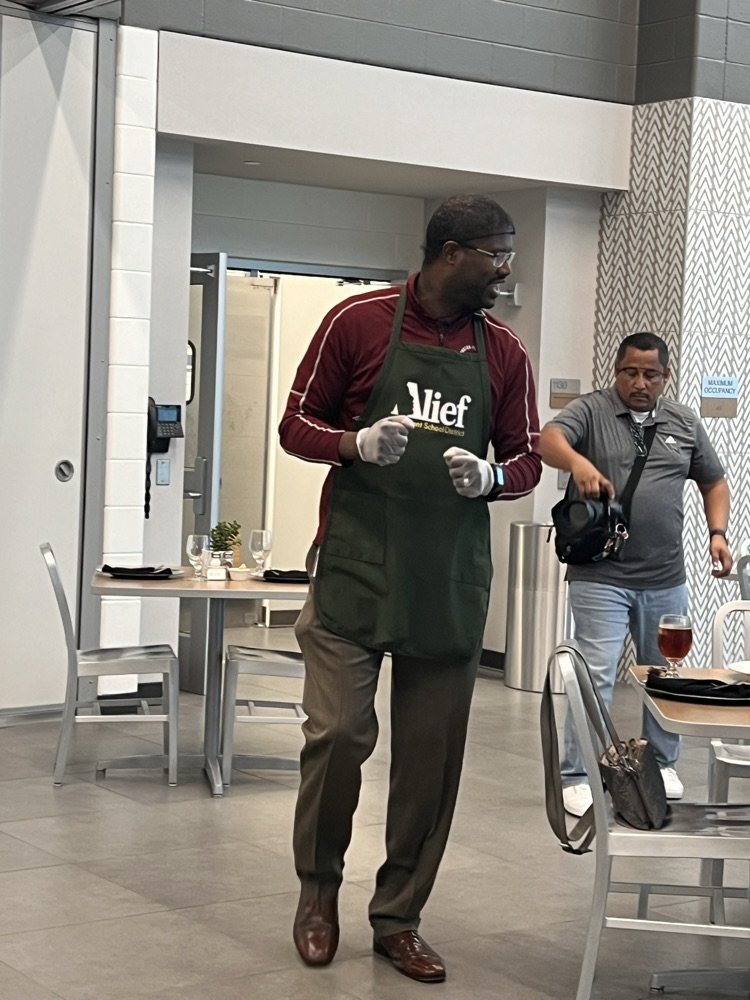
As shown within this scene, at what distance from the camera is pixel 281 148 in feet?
24.5

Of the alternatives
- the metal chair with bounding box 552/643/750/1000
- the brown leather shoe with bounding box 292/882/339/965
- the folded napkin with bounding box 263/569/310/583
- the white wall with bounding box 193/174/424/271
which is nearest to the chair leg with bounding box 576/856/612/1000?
the metal chair with bounding box 552/643/750/1000

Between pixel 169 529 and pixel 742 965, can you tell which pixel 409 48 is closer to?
pixel 169 529

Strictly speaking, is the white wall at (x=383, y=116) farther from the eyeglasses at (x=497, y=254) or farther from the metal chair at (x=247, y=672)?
the eyeglasses at (x=497, y=254)

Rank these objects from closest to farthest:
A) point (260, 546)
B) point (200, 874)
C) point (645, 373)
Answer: point (200, 874)
point (645, 373)
point (260, 546)

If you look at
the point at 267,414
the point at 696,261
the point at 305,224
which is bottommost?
the point at 267,414

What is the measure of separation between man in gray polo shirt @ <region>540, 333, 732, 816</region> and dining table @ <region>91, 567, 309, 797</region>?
1039mm

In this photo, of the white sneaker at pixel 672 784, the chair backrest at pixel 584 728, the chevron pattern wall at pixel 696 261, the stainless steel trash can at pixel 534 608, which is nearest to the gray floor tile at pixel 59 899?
the chair backrest at pixel 584 728

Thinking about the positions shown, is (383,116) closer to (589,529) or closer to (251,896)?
(589,529)

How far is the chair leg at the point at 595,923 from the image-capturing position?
3363 millimetres

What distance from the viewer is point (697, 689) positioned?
349cm

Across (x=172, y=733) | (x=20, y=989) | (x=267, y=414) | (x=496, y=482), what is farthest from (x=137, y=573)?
(x=267, y=414)

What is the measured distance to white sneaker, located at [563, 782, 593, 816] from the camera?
5.51 m

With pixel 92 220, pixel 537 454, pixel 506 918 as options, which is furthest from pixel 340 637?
pixel 92 220

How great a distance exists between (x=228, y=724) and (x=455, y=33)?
154 inches
